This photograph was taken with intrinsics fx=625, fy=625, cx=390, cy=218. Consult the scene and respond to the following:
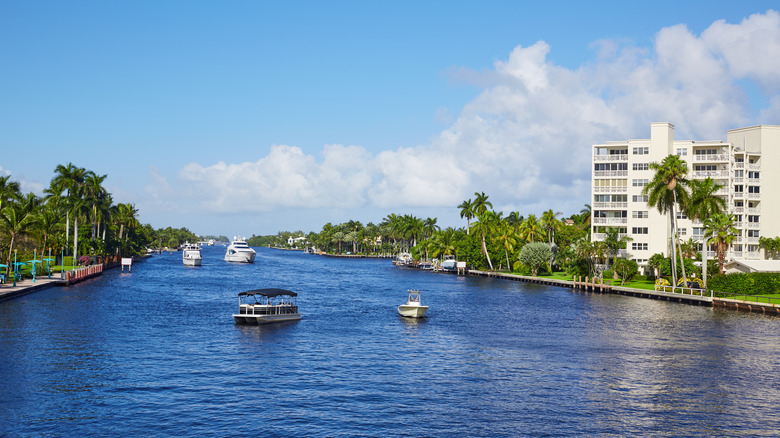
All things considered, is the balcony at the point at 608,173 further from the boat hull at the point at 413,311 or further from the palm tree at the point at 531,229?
the boat hull at the point at 413,311

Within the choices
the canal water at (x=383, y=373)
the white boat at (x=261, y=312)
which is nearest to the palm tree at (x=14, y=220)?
the canal water at (x=383, y=373)

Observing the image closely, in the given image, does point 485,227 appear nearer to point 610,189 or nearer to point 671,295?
point 610,189

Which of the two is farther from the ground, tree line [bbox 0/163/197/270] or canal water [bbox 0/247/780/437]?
tree line [bbox 0/163/197/270]

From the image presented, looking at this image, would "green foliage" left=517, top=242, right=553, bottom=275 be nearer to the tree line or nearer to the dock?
the dock

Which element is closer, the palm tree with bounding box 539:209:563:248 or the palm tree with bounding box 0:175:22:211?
the palm tree with bounding box 0:175:22:211

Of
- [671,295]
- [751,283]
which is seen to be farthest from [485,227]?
[751,283]

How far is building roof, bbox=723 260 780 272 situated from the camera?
375 feet

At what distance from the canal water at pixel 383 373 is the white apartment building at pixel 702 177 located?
49.1 metres

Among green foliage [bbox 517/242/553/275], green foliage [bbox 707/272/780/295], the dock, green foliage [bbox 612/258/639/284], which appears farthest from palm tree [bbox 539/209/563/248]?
green foliage [bbox 707/272/780/295]

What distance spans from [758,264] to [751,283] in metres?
23.8

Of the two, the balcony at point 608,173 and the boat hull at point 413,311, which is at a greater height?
the balcony at point 608,173

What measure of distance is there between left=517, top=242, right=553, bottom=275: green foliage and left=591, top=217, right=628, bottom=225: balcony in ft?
74.4

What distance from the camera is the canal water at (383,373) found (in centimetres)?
3619

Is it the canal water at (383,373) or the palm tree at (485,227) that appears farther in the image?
the palm tree at (485,227)
